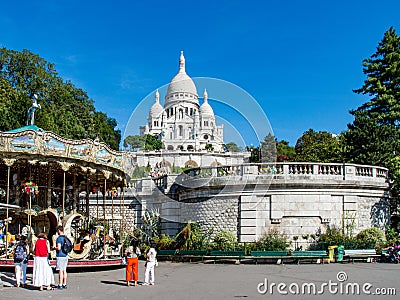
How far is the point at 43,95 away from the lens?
59156mm

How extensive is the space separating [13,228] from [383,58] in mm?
32867

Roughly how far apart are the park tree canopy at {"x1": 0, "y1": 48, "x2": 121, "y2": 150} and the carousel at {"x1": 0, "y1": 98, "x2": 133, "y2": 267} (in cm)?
2322

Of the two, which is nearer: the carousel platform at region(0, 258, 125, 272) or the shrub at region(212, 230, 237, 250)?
the carousel platform at region(0, 258, 125, 272)

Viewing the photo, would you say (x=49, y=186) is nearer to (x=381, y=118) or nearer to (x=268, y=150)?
(x=268, y=150)

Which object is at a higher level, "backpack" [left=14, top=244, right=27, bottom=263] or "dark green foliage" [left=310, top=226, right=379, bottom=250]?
"backpack" [left=14, top=244, right=27, bottom=263]

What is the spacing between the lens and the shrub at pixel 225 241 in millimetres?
25922

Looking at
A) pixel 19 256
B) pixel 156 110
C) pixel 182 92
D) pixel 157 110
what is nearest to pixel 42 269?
pixel 19 256

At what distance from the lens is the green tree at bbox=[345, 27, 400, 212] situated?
32.8 m

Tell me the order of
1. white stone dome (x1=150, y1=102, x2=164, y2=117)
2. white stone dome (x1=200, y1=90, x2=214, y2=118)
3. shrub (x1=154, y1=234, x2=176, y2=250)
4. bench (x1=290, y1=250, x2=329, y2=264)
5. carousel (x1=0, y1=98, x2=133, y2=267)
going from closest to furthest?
carousel (x1=0, y1=98, x2=133, y2=267), bench (x1=290, y1=250, x2=329, y2=264), shrub (x1=154, y1=234, x2=176, y2=250), white stone dome (x1=200, y1=90, x2=214, y2=118), white stone dome (x1=150, y1=102, x2=164, y2=117)

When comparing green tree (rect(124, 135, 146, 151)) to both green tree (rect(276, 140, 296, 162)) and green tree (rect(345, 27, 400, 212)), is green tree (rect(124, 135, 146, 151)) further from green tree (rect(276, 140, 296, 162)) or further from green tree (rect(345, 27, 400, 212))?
green tree (rect(276, 140, 296, 162))

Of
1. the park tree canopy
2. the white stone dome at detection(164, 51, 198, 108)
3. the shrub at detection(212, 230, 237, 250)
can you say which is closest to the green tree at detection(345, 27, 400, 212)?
the shrub at detection(212, 230, 237, 250)

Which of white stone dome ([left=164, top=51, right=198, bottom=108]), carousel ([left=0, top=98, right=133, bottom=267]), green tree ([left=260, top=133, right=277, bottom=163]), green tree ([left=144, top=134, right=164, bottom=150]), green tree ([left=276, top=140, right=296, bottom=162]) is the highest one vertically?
white stone dome ([left=164, top=51, right=198, bottom=108])

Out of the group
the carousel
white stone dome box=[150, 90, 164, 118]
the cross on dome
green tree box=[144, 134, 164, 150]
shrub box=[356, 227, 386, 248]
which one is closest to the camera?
the carousel

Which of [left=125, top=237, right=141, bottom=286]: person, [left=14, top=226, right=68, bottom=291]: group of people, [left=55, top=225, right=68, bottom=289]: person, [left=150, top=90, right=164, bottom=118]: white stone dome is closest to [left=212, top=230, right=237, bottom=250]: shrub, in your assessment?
[left=125, top=237, right=141, bottom=286]: person
